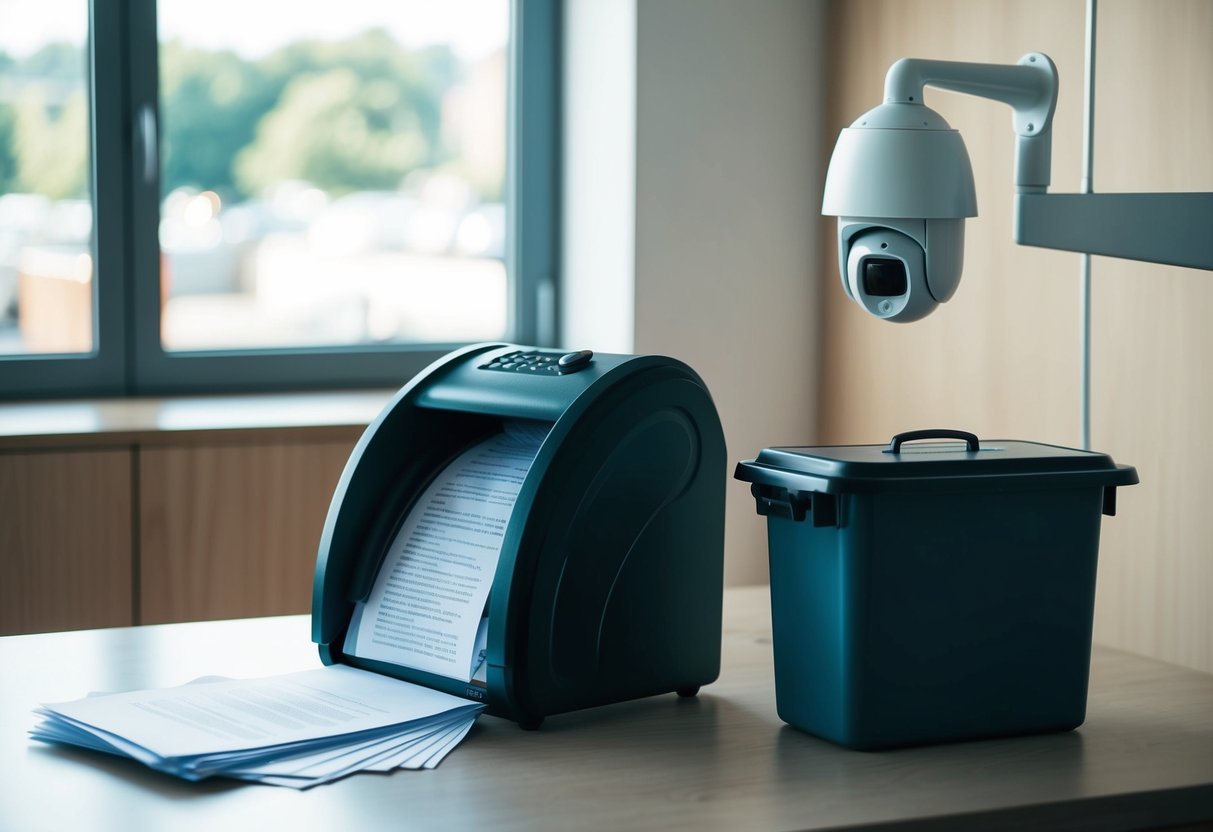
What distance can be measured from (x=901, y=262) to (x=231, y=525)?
1.63 metres

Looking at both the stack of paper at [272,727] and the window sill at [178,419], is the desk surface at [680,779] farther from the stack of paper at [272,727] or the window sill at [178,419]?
the window sill at [178,419]

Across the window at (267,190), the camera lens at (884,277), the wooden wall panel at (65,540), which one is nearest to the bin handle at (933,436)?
the camera lens at (884,277)

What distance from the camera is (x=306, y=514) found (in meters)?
2.50

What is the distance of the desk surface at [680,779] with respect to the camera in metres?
0.93

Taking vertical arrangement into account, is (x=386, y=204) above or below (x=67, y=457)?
above

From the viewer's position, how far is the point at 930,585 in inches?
42.1

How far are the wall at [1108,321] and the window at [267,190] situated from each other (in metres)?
0.89

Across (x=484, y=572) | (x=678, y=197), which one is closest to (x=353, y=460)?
(x=484, y=572)

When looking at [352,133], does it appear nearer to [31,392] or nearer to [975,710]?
[31,392]

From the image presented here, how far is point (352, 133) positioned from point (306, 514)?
37.8 inches

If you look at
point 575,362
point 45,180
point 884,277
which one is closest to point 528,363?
point 575,362

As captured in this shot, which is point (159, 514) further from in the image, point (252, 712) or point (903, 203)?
point (903, 203)

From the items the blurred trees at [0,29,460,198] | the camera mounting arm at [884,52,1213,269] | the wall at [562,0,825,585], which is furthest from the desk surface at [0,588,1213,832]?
the blurred trees at [0,29,460,198]

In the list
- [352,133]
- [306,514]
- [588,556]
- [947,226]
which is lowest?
[306,514]
